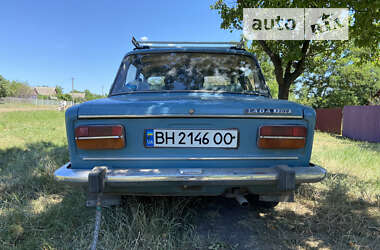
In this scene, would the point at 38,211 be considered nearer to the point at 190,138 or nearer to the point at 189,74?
the point at 190,138

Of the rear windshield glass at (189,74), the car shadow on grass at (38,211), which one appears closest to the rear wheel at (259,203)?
the rear windshield glass at (189,74)

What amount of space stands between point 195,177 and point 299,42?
5.71 m

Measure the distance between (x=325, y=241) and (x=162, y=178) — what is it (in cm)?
172

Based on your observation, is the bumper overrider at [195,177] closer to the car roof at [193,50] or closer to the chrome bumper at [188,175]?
the chrome bumper at [188,175]

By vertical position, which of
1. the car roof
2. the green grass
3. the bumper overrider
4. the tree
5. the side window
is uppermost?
the tree

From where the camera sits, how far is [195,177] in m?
1.73

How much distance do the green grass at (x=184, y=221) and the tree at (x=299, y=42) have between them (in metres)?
2.51

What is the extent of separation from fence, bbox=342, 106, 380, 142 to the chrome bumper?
1095cm

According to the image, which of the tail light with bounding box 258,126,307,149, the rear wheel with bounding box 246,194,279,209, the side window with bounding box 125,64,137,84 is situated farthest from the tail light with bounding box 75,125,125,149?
the rear wheel with bounding box 246,194,279,209

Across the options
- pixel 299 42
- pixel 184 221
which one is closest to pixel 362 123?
pixel 299 42

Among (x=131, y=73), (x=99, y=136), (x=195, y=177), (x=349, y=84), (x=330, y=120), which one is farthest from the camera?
(x=349, y=84)

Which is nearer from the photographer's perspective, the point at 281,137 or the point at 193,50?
the point at 281,137

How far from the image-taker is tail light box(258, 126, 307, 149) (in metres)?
1.91

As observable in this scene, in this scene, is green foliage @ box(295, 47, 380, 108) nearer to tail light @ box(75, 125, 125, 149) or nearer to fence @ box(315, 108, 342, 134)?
fence @ box(315, 108, 342, 134)
